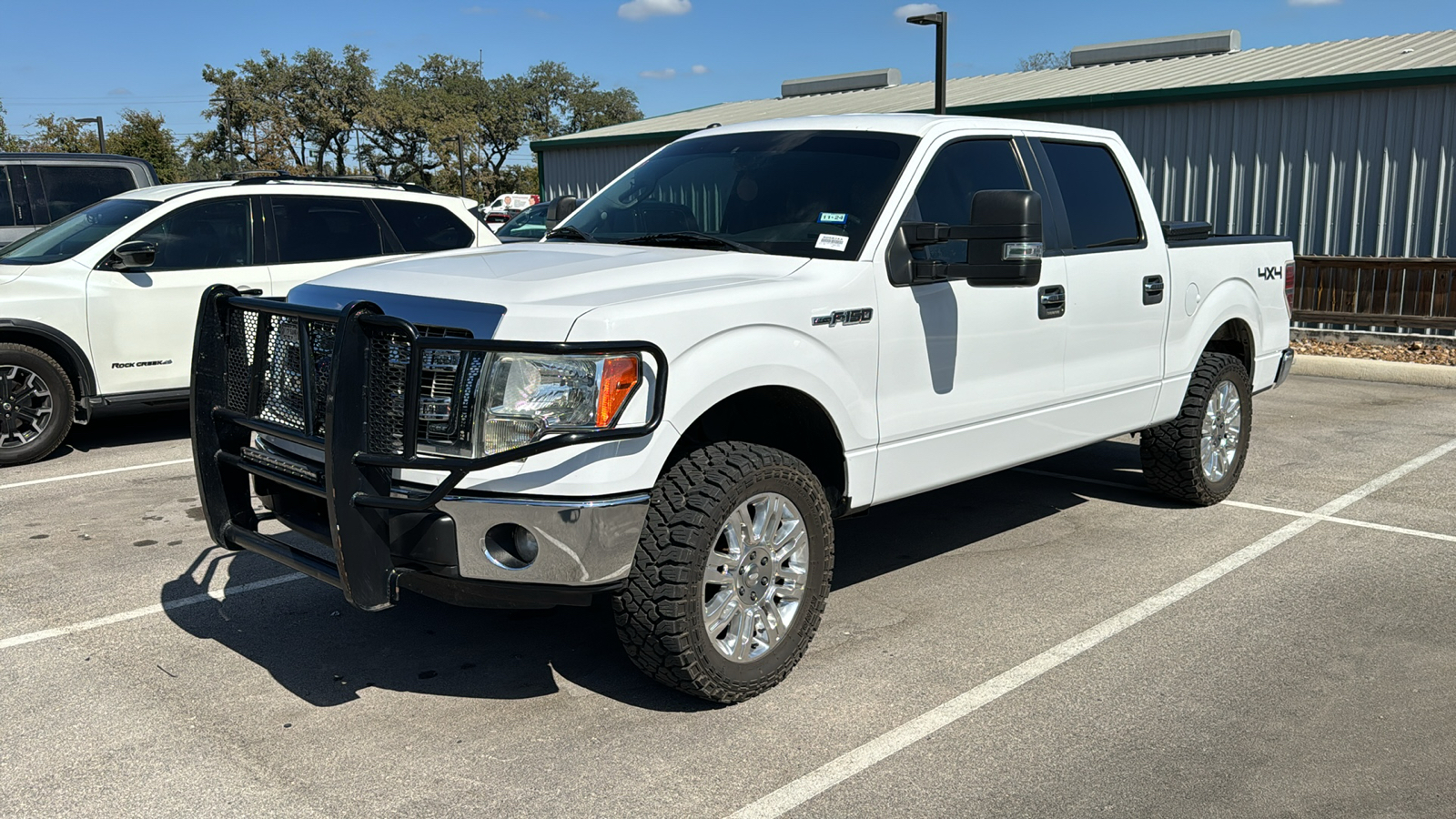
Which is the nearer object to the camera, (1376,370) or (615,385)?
(615,385)

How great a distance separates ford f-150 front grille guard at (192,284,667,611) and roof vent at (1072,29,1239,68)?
64.9 ft

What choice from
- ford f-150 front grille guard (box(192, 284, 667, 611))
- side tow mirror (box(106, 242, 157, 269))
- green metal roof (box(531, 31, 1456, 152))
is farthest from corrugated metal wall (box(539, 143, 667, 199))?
ford f-150 front grille guard (box(192, 284, 667, 611))

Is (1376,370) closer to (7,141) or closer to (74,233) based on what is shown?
(74,233)

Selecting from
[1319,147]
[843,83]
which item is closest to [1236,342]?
[1319,147]

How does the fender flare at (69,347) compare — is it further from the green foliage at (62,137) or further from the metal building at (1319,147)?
the green foliage at (62,137)

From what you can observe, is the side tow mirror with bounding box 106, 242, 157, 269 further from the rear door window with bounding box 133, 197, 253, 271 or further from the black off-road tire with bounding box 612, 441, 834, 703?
the black off-road tire with bounding box 612, 441, 834, 703

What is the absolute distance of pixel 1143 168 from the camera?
1714 centimetres

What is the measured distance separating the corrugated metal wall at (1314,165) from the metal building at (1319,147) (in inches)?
0.6

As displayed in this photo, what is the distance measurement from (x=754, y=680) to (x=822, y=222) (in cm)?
178

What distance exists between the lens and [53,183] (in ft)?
36.6

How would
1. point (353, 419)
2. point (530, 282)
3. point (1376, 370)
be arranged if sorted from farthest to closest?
point (1376, 370) < point (530, 282) < point (353, 419)

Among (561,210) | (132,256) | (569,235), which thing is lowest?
(132,256)

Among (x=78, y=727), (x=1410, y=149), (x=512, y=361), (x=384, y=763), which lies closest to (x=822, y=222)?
(x=512, y=361)

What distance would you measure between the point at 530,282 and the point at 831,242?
1.24 metres
